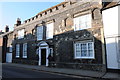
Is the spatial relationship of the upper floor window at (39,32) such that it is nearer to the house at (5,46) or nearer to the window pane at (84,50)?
the window pane at (84,50)

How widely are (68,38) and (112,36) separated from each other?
18.0 feet

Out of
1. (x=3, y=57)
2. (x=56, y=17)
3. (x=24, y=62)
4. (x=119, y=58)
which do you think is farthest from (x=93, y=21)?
(x=3, y=57)

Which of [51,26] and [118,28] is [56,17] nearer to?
[51,26]

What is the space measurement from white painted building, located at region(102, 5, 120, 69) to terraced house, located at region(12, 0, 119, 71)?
1.70 ft

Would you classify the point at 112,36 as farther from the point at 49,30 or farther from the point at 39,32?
the point at 39,32

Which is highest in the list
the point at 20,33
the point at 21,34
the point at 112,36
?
the point at 20,33

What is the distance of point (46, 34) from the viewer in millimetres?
19859

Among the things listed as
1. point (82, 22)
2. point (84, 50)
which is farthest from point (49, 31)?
point (84, 50)

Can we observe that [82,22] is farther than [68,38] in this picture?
No

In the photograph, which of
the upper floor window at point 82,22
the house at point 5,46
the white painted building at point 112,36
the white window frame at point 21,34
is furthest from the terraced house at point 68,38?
the house at point 5,46

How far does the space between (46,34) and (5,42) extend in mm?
16206

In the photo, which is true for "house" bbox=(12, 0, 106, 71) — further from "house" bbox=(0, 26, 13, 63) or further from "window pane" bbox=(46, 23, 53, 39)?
"house" bbox=(0, 26, 13, 63)

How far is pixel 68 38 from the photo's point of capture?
16.2 metres

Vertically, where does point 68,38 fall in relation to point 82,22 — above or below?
below
